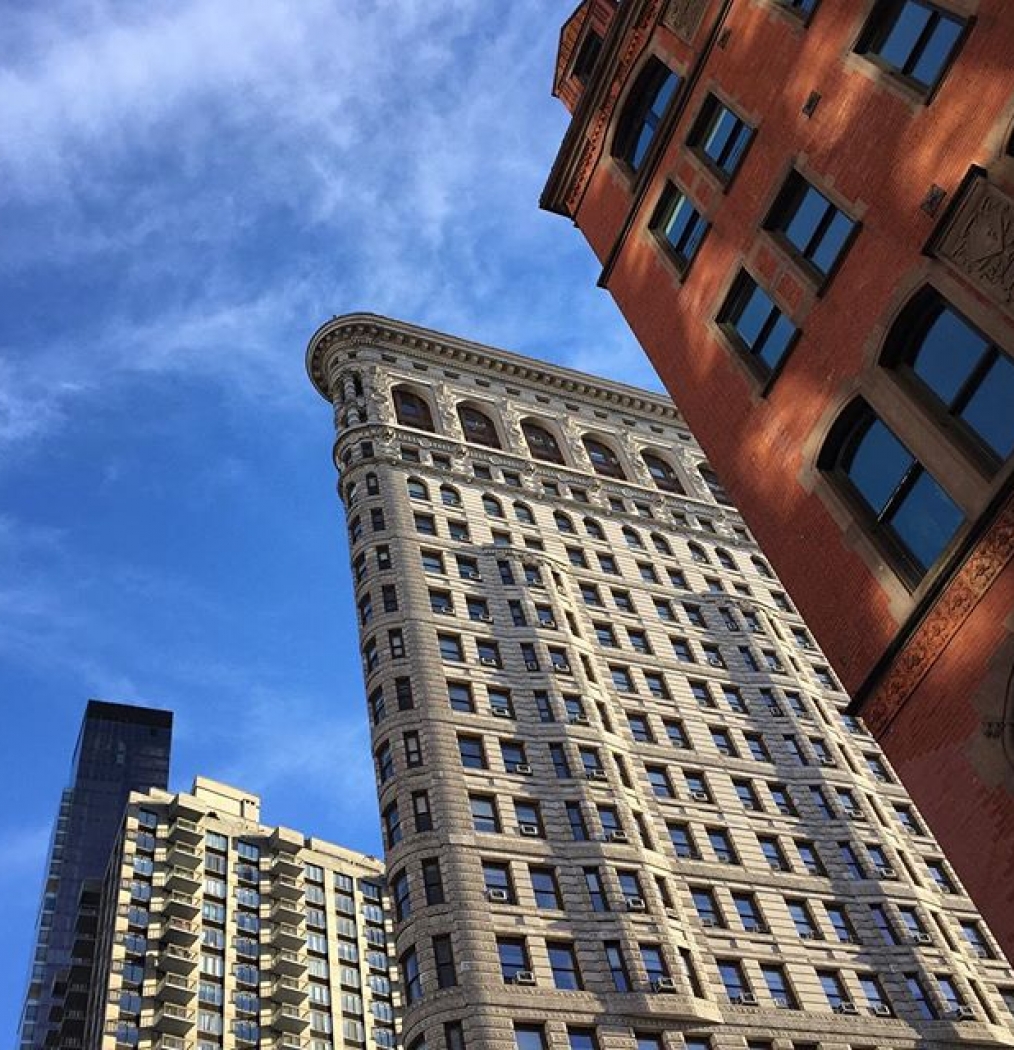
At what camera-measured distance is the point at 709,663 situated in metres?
62.0

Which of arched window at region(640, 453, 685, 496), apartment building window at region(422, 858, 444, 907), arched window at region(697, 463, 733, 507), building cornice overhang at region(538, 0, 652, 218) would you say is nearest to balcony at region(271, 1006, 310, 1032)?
arched window at region(640, 453, 685, 496)

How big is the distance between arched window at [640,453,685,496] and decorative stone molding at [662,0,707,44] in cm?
5091

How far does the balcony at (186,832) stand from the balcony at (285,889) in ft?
23.5

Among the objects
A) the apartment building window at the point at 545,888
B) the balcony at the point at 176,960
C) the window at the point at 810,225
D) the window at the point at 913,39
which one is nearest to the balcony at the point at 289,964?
the balcony at the point at 176,960

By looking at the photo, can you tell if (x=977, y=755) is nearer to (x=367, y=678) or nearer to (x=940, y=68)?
(x=940, y=68)

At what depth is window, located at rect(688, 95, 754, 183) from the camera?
24578 millimetres

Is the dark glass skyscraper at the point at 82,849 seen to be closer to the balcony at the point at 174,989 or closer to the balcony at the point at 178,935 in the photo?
the balcony at the point at 178,935

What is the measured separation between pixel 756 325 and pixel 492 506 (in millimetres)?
44005

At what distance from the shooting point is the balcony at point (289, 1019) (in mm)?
83625

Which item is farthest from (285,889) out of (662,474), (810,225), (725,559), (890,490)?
(890,490)

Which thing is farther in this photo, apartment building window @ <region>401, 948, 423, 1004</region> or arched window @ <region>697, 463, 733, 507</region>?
arched window @ <region>697, 463, 733, 507</region>

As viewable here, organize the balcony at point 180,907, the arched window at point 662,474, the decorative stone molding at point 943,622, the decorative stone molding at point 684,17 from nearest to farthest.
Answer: the decorative stone molding at point 943,622
the decorative stone molding at point 684,17
the arched window at point 662,474
the balcony at point 180,907

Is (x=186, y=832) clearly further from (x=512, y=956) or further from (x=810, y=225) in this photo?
(x=810, y=225)

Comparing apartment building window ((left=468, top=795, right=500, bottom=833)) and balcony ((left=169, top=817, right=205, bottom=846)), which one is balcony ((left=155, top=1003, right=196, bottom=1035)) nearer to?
balcony ((left=169, top=817, right=205, bottom=846))
